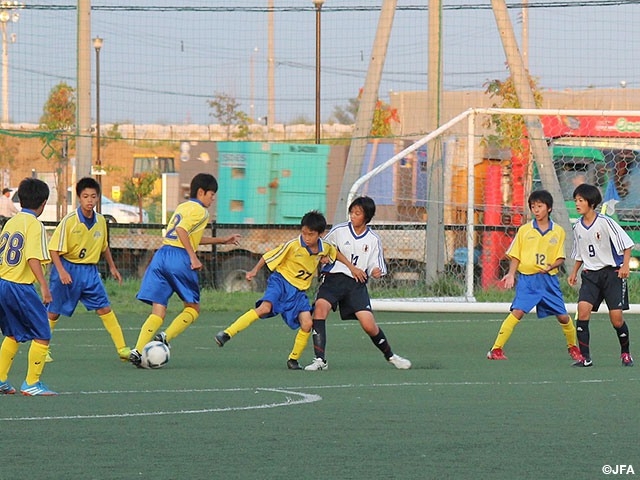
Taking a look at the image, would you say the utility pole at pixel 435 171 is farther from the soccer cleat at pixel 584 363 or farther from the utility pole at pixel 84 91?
the soccer cleat at pixel 584 363

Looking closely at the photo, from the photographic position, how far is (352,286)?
35.9 feet

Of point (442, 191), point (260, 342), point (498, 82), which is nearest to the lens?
point (260, 342)

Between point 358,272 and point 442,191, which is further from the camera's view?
point 442,191

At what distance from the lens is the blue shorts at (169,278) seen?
1114 centimetres

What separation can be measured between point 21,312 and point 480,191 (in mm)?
12200

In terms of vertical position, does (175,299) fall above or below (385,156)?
below

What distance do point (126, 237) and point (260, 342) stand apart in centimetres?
882

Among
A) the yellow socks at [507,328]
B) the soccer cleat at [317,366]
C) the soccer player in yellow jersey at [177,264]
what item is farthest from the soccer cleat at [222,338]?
the yellow socks at [507,328]

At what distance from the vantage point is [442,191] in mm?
19031

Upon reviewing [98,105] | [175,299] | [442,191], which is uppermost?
[98,105]

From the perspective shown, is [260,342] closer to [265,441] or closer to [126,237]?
[265,441]

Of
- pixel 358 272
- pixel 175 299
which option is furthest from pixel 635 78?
pixel 358 272

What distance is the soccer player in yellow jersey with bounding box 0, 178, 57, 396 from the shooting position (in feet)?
28.9

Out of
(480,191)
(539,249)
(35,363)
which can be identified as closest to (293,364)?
(539,249)
